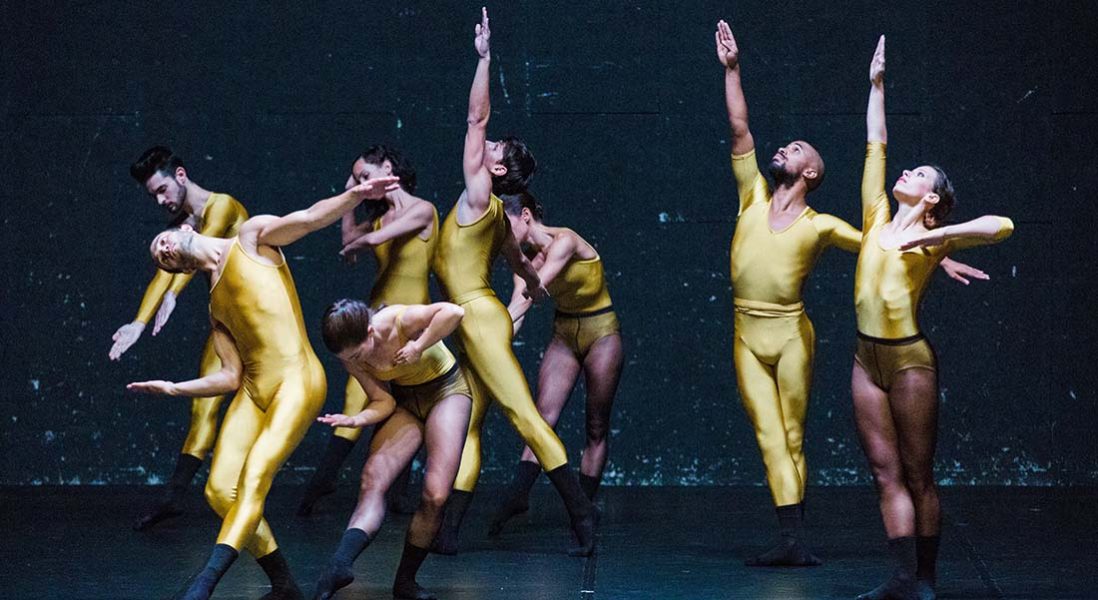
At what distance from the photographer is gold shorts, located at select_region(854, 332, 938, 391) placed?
4.87 m

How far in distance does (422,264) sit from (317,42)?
200 centimetres

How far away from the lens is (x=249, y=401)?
483 centimetres

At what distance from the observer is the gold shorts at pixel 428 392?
485cm

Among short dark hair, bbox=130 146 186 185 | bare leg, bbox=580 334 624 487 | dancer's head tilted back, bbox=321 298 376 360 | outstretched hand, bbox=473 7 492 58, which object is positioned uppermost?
outstretched hand, bbox=473 7 492 58

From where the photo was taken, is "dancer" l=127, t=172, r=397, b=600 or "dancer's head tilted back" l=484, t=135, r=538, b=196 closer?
"dancer" l=127, t=172, r=397, b=600

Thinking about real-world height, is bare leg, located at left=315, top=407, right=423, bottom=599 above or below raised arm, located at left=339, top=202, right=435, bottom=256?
below

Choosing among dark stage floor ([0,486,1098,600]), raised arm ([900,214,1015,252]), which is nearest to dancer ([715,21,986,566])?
dark stage floor ([0,486,1098,600])

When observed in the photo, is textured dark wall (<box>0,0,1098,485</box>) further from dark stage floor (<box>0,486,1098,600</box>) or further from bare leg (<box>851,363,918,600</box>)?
bare leg (<box>851,363,918,600</box>)

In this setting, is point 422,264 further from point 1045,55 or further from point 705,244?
point 1045,55

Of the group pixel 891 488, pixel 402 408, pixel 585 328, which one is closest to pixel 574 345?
pixel 585 328

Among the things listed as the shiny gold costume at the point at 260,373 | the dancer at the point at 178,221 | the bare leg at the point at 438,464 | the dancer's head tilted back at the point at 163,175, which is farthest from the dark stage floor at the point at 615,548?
the dancer's head tilted back at the point at 163,175

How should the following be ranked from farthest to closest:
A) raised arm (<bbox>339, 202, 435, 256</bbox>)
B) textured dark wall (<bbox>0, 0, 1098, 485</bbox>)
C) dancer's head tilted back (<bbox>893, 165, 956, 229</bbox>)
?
textured dark wall (<bbox>0, 0, 1098, 485</bbox>), raised arm (<bbox>339, 202, 435, 256</bbox>), dancer's head tilted back (<bbox>893, 165, 956, 229</bbox>)

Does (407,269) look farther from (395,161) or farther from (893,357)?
(893,357)

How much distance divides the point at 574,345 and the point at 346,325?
75.6 inches
